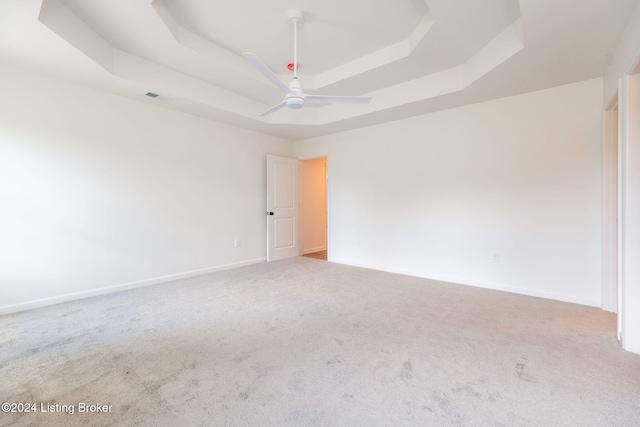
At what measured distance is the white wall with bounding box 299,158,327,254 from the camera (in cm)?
615

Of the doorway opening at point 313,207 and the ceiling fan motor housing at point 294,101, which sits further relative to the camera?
the doorway opening at point 313,207

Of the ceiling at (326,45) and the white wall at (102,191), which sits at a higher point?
the ceiling at (326,45)

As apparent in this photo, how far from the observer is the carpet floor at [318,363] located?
57.2 inches

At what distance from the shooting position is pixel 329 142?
5.38 m

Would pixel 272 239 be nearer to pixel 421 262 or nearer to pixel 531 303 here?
pixel 421 262

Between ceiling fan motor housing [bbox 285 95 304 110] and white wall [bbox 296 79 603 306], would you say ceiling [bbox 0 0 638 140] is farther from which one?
ceiling fan motor housing [bbox 285 95 304 110]

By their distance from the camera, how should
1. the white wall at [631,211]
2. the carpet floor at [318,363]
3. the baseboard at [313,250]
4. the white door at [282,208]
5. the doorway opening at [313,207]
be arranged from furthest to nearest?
1. the baseboard at [313,250]
2. the doorway opening at [313,207]
3. the white door at [282,208]
4. the white wall at [631,211]
5. the carpet floor at [318,363]

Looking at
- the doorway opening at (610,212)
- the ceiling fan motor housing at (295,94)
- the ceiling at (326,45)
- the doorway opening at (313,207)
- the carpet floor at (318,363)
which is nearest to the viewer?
the carpet floor at (318,363)

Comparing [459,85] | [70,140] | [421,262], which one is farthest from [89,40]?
[421,262]

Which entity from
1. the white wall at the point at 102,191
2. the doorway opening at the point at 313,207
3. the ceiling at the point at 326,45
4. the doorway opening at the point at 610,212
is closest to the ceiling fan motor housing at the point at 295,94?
the ceiling at the point at 326,45

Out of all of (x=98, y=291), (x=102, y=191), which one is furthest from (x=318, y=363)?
(x=102, y=191)

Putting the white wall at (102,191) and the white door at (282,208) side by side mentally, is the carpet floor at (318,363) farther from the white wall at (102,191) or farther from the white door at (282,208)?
the white door at (282,208)

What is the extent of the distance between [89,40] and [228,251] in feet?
10.6

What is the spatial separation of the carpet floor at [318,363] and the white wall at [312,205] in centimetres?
309
